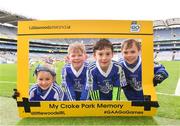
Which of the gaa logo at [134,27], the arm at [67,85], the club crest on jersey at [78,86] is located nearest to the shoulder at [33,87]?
the arm at [67,85]

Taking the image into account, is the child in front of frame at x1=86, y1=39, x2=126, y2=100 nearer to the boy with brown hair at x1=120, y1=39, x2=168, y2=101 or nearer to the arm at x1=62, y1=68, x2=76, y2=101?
the boy with brown hair at x1=120, y1=39, x2=168, y2=101

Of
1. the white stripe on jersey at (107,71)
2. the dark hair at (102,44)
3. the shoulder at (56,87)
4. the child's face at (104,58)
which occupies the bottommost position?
the shoulder at (56,87)

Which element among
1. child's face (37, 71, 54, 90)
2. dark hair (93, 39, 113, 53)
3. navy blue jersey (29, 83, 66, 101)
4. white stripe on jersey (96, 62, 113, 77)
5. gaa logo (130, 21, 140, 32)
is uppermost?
gaa logo (130, 21, 140, 32)

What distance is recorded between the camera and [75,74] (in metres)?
4.52

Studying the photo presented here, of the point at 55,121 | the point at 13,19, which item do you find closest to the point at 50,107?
the point at 55,121

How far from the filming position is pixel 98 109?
14.9 ft

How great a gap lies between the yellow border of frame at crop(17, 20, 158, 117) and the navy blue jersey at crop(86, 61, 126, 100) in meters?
0.10

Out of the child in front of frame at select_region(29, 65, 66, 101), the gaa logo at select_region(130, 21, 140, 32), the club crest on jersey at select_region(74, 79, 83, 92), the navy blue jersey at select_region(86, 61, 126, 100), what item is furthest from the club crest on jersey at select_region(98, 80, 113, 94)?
the gaa logo at select_region(130, 21, 140, 32)

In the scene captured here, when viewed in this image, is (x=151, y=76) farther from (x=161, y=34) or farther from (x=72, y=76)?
(x=161, y=34)

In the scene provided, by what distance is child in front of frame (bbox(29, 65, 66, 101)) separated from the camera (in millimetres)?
4531

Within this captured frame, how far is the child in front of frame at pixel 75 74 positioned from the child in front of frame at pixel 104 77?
0.09 metres

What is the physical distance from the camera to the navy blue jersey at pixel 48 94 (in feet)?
14.9

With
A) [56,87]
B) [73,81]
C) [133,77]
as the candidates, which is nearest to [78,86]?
[73,81]

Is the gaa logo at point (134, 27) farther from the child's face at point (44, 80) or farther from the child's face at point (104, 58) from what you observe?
the child's face at point (44, 80)
